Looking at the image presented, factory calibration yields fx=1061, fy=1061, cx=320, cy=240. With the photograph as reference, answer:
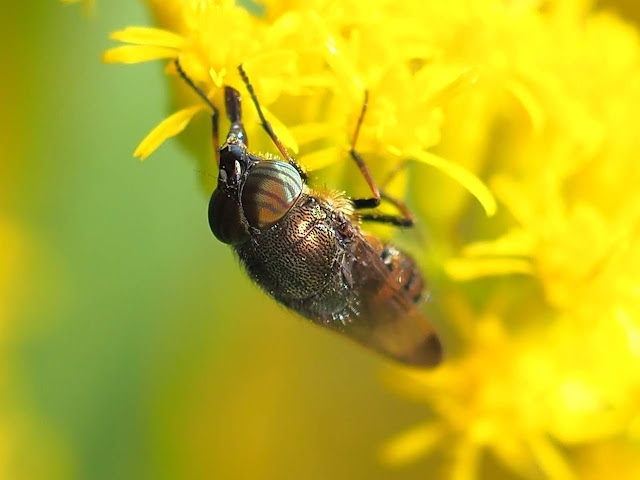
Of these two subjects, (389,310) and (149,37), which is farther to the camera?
(389,310)

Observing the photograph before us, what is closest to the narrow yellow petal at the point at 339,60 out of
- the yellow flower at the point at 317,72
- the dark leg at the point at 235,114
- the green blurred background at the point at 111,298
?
the yellow flower at the point at 317,72

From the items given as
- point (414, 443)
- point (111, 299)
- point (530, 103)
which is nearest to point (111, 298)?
point (111, 299)

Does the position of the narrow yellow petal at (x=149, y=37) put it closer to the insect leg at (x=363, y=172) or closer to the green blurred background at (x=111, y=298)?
the insect leg at (x=363, y=172)

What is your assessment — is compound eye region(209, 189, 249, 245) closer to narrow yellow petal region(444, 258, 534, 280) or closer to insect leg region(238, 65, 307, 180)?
insect leg region(238, 65, 307, 180)

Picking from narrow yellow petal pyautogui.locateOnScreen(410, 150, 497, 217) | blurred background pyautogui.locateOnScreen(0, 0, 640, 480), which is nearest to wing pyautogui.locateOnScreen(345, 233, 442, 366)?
narrow yellow petal pyautogui.locateOnScreen(410, 150, 497, 217)

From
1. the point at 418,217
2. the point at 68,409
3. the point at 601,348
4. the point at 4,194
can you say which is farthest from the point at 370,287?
the point at 4,194

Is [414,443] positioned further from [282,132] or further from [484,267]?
[282,132]
